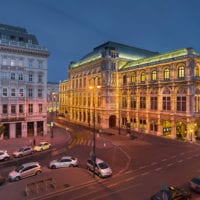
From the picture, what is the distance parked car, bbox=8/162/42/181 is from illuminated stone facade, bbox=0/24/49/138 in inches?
943

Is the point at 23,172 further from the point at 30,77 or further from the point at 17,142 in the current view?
the point at 30,77

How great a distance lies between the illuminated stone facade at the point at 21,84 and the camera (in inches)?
1793

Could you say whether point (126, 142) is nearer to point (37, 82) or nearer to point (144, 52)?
point (37, 82)

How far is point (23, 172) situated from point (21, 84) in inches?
1162

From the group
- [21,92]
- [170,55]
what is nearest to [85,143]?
[21,92]

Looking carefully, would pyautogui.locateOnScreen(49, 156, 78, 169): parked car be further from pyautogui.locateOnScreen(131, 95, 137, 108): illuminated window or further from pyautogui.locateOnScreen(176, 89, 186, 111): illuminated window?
pyautogui.locateOnScreen(131, 95, 137, 108): illuminated window

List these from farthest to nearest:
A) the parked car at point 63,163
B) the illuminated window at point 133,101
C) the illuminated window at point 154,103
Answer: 1. the illuminated window at point 133,101
2. the illuminated window at point 154,103
3. the parked car at point 63,163

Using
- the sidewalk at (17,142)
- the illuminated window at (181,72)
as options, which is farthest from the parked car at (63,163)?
the illuminated window at (181,72)

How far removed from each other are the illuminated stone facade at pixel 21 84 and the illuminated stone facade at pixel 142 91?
16.4m

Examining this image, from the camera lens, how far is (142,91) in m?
54.5

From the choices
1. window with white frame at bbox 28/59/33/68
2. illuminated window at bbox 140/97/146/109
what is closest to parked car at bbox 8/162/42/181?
window with white frame at bbox 28/59/33/68

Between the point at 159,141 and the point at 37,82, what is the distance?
1337 inches

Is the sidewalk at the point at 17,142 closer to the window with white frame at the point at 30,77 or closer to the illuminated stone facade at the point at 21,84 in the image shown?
the illuminated stone facade at the point at 21,84

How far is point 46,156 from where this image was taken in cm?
3281
